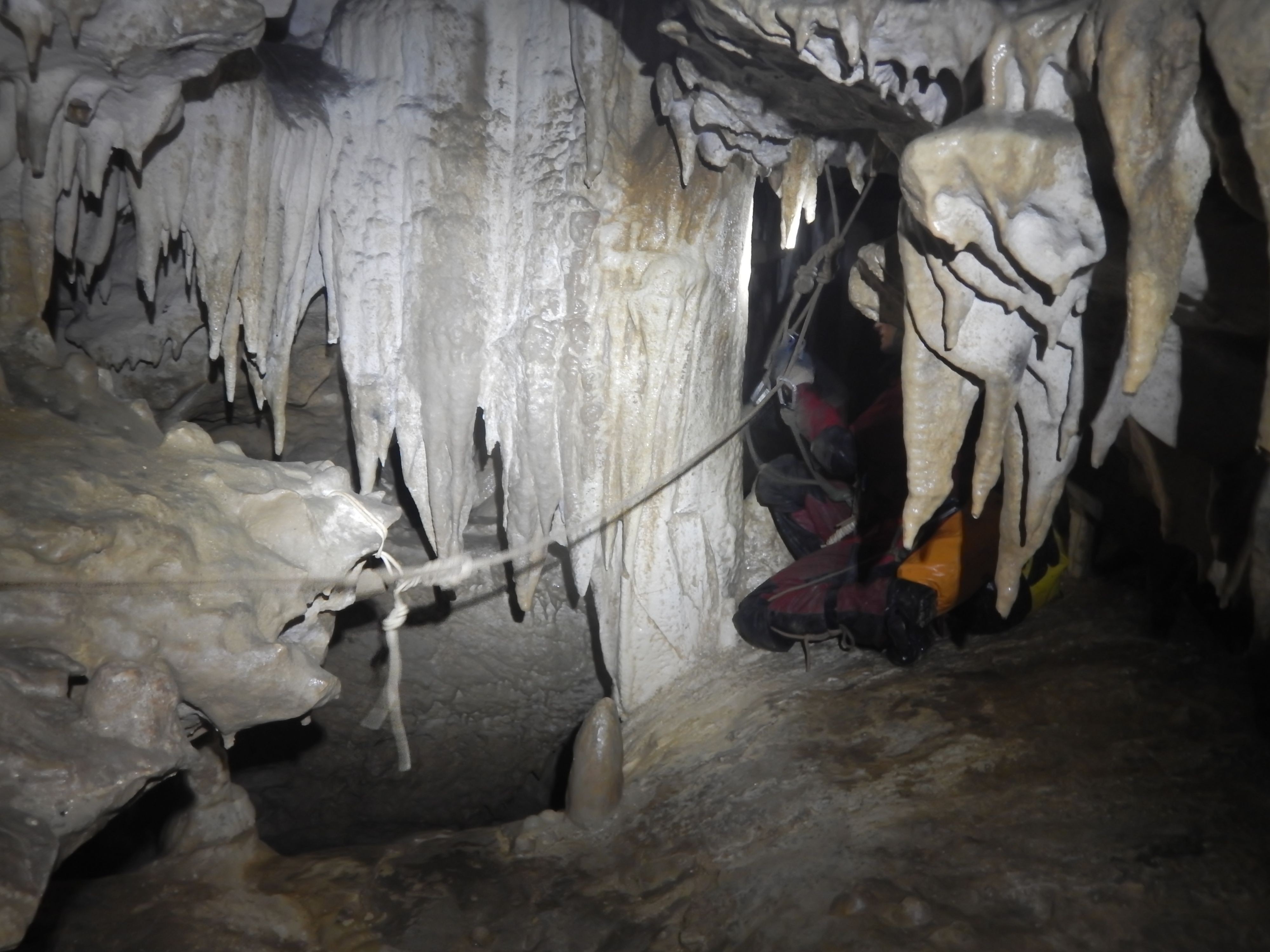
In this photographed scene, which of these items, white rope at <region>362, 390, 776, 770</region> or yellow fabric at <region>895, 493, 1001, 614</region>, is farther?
yellow fabric at <region>895, 493, 1001, 614</region>

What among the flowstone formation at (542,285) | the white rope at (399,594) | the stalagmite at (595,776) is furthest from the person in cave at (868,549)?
the white rope at (399,594)

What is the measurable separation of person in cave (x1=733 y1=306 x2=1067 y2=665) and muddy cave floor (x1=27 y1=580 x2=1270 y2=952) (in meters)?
0.20

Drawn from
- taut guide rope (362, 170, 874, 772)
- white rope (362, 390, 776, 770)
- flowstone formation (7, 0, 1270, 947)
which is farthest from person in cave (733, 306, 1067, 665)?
white rope (362, 390, 776, 770)

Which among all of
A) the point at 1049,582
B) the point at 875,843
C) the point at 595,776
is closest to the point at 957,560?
the point at 1049,582

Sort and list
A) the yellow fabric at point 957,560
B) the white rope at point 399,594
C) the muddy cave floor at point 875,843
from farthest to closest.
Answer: the yellow fabric at point 957,560
the white rope at point 399,594
the muddy cave floor at point 875,843

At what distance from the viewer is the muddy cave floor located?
2.49 metres

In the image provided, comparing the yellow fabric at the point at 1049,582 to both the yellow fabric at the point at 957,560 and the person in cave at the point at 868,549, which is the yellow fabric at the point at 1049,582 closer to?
the person in cave at the point at 868,549

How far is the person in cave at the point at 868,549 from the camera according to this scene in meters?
3.59

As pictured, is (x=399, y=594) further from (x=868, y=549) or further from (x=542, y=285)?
(x=868, y=549)

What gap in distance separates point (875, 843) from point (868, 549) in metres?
1.57

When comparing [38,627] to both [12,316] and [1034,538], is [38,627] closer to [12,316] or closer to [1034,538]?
[12,316]

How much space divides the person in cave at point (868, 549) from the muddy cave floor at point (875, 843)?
20 centimetres

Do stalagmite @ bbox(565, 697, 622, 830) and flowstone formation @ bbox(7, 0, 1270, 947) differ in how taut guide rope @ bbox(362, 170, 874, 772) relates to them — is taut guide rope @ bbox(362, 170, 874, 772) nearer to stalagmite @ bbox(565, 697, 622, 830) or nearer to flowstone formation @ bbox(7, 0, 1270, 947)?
flowstone formation @ bbox(7, 0, 1270, 947)

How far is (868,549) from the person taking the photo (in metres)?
4.09
